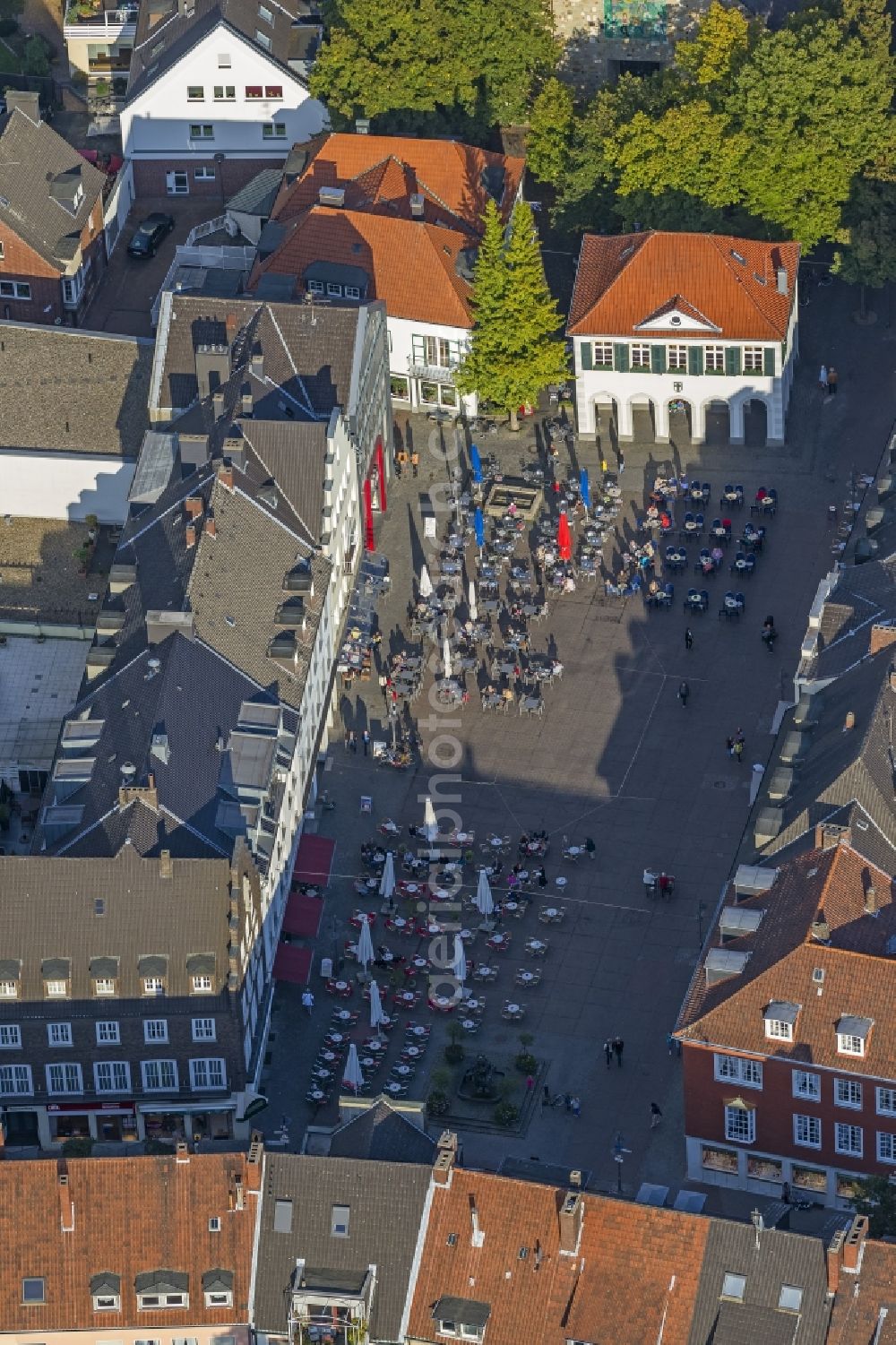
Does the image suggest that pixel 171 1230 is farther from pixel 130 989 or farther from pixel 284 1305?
pixel 130 989

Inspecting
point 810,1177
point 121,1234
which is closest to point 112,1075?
point 121,1234

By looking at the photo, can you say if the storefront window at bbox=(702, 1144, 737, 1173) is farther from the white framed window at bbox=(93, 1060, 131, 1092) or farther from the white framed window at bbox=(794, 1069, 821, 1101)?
the white framed window at bbox=(93, 1060, 131, 1092)

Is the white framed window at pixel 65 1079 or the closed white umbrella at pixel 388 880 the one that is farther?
the closed white umbrella at pixel 388 880

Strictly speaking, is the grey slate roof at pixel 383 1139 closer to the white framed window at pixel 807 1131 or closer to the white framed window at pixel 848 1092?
the white framed window at pixel 807 1131

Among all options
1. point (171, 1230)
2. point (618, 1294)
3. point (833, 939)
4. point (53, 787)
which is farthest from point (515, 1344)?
point (53, 787)

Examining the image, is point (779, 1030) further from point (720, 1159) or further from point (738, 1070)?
point (720, 1159)

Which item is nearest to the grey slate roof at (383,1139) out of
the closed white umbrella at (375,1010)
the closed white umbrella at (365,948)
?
the closed white umbrella at (375,1010)
